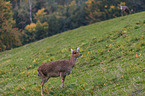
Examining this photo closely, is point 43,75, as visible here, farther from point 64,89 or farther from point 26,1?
point 26,1

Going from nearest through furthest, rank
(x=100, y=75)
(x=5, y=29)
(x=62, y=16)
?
(x=100, y=75), (x=5, y=29), (x=62, y=16)

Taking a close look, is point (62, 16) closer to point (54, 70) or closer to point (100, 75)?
point (100, 75)

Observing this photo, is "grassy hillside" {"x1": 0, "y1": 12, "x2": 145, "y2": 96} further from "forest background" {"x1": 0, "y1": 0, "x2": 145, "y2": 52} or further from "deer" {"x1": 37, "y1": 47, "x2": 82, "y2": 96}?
"forest background" {"x1": 0, "y1": 0, "x2": 145, "y2": 52}

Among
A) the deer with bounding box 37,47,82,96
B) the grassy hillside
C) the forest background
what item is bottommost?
the forest background

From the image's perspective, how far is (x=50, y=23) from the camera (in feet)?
236

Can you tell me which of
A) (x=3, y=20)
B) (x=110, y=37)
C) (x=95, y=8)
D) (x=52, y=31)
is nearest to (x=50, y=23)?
(x=52, y=31)

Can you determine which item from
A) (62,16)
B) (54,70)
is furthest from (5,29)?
(62,16)

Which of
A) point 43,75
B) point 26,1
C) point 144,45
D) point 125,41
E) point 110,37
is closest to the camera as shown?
point 43,75

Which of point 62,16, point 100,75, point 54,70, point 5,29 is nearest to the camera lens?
point 54,70

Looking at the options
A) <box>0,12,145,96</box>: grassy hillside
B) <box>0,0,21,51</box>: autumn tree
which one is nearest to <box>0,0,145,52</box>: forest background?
<box>0,0,21,51</box>: autumn tree

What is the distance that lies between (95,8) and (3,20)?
41.6 m

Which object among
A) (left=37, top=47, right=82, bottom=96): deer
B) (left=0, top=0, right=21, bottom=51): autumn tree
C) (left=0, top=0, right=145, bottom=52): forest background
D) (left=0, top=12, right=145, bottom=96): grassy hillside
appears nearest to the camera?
(left=0, top=12, right=145, bottom=96): grassy hillside

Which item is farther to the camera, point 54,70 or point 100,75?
point 100,75

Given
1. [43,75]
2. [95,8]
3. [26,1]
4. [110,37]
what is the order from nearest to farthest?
[43,75] < [110,37] < [95,8] < [26,1]
